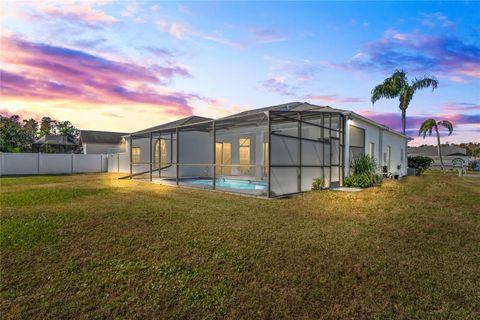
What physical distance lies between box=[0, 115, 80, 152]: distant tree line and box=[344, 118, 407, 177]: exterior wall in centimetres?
2983

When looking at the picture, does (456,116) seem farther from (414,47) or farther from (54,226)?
(54,226)

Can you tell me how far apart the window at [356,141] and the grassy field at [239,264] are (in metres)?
6.11

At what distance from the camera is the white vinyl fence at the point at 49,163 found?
1883 centimetres

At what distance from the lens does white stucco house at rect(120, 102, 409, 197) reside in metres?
9.04

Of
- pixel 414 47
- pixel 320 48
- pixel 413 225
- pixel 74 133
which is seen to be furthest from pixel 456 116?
pixel 74 133

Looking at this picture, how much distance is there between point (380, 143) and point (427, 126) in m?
16.4

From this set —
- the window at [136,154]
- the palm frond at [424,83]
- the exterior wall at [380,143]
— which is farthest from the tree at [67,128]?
the palm frond at [424,83]

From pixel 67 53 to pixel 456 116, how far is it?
3553 cm

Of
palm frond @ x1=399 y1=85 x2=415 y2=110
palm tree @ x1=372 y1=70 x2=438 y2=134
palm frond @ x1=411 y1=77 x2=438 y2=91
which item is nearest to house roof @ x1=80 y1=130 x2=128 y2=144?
palm tree @ x1=372 y1=70 x2=438 y2=134

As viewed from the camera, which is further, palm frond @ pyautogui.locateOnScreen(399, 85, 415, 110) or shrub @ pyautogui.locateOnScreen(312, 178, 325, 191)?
palm frond @ pyautogui.locateOnScreen(399, 85, 415, 110)

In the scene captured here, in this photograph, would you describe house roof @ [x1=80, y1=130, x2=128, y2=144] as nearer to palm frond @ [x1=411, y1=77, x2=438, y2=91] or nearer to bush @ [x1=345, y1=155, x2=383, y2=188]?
bush @ [x1=345, y1=155, x2=383, y2=188]

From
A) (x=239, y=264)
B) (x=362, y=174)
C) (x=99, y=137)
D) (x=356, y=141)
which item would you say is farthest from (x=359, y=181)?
(x=99, y=137)

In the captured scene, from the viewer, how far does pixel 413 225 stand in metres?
5.25

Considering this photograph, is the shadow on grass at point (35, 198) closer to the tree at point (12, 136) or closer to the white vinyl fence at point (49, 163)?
the white vinyl fence at point (49, 163)
